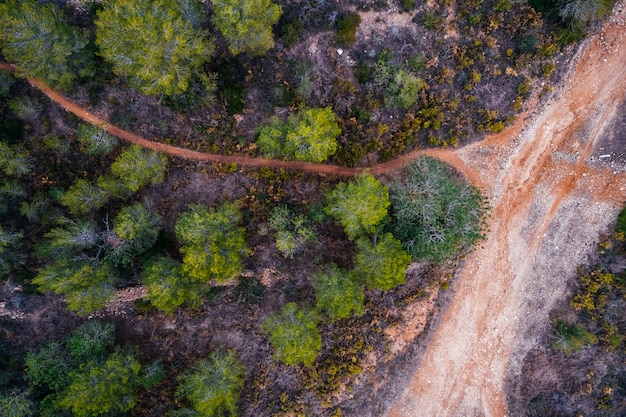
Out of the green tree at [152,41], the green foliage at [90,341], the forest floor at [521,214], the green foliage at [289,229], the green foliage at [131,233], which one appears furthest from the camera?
the forest floor at [521,214]

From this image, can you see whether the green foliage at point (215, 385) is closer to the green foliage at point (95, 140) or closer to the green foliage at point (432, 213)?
the green foliage at point (432, 213)

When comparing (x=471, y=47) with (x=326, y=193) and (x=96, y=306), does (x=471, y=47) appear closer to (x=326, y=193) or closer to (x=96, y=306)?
(x=326, y=193)

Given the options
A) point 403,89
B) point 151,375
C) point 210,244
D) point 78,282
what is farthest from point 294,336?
point 403,89

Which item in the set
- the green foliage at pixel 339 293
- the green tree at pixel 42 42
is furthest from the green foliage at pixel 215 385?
the green tree at pixel 42 42

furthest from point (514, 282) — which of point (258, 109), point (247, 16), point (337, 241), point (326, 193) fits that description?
point (247, 16)

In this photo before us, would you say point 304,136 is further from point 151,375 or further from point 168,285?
point 151,375

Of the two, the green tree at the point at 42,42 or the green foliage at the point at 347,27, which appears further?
the green foliage at the point at 347,27

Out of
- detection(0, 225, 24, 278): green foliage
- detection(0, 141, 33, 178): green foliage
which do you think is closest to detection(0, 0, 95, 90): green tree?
detection(0, 141, 33, 178): green foliage
